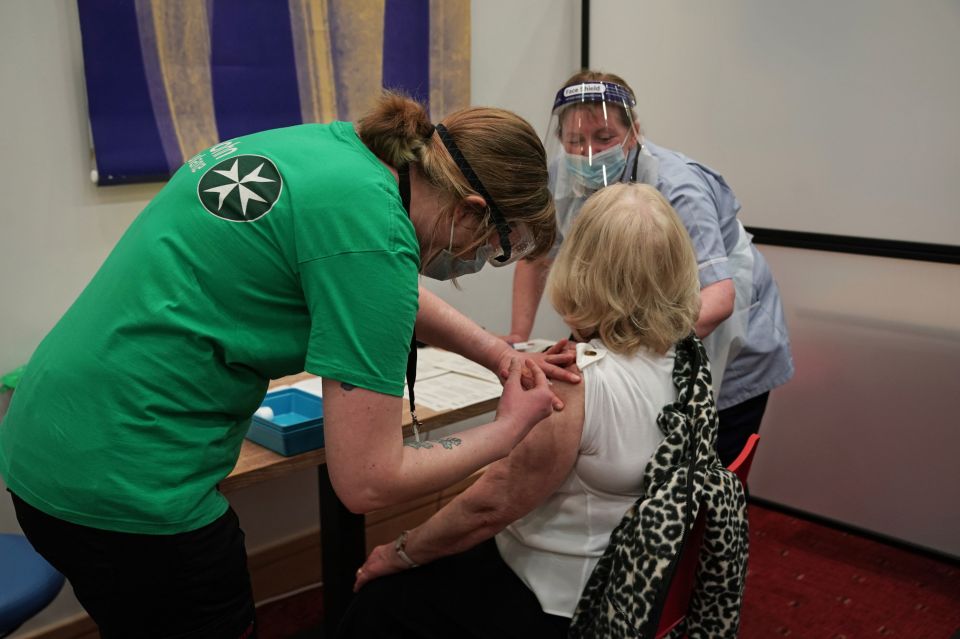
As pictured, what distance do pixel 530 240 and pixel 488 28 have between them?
75.4 inches

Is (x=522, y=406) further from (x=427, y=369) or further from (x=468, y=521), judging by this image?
(x=427, y=369)

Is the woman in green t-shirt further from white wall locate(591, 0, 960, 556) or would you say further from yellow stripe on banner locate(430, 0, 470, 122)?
white wall locate(591, 0, 960, 556)

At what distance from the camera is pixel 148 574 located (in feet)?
3.78

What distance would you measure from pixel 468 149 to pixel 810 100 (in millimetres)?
2080

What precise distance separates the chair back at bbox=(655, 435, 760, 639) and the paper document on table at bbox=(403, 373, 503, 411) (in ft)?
2.41

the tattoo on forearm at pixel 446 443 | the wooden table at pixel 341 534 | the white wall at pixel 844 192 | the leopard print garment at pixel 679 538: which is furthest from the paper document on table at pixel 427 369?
the white wall at pixel 844 192

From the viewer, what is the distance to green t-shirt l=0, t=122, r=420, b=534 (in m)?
1.04

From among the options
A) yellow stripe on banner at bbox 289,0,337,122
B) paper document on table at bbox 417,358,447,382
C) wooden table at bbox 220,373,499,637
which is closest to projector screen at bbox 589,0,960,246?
yellow stripe on banner at bbox 289,0,337,122

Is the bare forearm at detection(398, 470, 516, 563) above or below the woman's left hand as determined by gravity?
above

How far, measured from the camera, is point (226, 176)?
110cm

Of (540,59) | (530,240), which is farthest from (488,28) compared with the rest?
(530,240)

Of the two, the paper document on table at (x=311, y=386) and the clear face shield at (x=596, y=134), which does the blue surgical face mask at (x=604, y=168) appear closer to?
the clear face shield at (x=596, y=134)

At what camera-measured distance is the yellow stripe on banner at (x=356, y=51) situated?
2.51 m

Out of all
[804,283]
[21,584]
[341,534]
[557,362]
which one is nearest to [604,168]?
[557,362]
